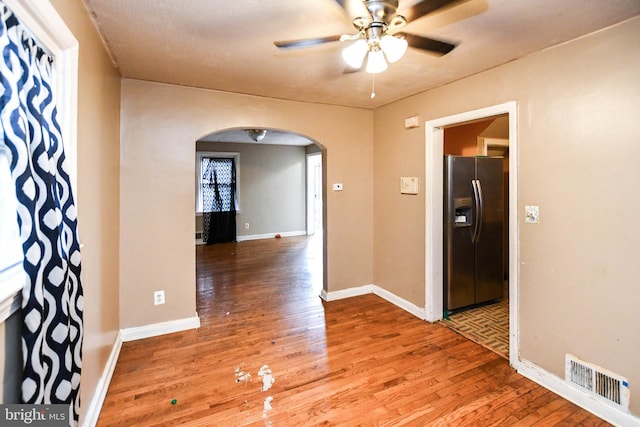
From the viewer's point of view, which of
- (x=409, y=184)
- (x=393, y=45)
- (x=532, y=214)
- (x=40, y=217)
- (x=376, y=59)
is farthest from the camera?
(x=409, y=184)

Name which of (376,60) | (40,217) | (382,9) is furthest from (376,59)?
(40,217)

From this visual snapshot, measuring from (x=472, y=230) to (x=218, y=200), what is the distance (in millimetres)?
5718

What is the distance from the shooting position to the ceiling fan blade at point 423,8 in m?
1.29

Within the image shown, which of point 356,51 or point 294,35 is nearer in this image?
point 356,51

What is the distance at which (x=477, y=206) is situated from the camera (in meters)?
3.37

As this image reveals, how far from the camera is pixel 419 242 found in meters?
3.27

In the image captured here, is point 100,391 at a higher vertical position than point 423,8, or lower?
lower

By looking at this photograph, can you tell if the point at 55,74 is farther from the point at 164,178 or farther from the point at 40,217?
the point at 164,178

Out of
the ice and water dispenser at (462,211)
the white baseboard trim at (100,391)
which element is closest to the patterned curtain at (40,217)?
the white baseboard trim at (100,391)

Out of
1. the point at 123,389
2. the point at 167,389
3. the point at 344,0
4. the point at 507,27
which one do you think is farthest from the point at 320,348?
the point at 507,27

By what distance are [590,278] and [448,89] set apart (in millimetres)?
1889

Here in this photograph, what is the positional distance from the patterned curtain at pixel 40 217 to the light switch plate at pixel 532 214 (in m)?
2.77

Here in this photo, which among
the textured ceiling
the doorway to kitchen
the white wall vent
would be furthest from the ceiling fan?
the white wall vent

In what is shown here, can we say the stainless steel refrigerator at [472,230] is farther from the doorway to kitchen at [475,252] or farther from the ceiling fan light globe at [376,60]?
the ceiling fan light globe at [376,60]
